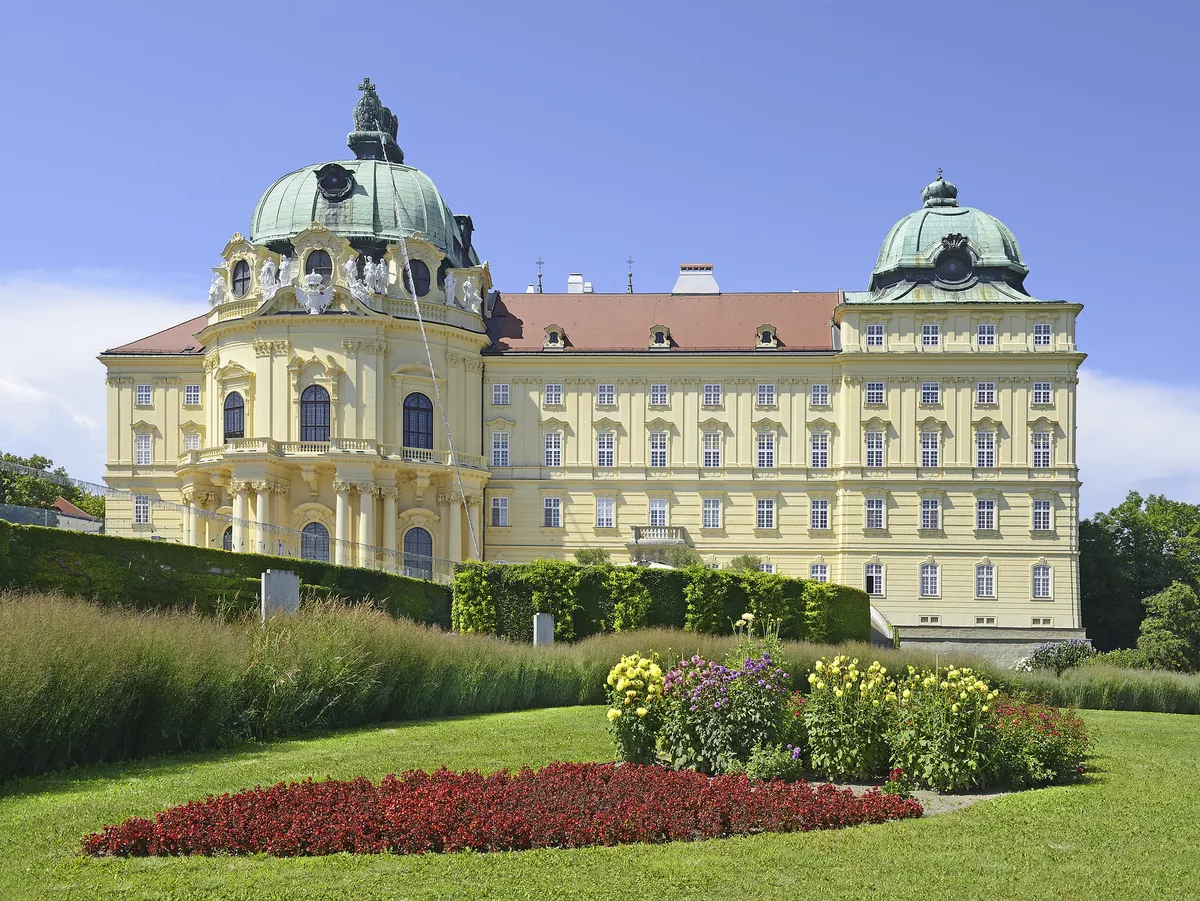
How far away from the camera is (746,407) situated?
2414 inches

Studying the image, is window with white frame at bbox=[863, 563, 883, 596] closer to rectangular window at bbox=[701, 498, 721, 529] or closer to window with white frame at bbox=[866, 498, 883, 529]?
window with white frame at bbox=[866, 498, 883, 529]

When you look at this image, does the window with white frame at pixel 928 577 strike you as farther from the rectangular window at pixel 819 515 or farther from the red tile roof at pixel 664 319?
the red tile roof at pixel 664 319

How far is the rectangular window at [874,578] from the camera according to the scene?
59594 millimetres

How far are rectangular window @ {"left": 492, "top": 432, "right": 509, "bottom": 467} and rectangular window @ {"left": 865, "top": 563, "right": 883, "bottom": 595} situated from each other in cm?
1695

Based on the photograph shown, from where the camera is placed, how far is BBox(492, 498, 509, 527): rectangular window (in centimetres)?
6134

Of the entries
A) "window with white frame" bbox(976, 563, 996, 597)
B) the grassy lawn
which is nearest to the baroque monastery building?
"window with white frame" bbox(976, 563, 996, 597)

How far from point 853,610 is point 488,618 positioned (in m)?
14.9

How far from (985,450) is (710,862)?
49728 millimetres

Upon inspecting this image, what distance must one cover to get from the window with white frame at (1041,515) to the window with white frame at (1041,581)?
5.49 ft

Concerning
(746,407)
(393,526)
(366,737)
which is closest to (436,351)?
(393,526)

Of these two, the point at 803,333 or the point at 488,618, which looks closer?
the point at 488,618

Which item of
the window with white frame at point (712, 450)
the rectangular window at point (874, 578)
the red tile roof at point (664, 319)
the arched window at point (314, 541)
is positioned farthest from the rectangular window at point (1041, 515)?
the arched window at point (314, 541)

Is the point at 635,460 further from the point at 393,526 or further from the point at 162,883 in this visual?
the point at 162,883

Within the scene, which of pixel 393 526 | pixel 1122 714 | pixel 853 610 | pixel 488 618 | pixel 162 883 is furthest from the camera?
pixel 393 526
